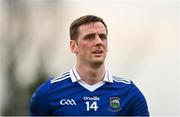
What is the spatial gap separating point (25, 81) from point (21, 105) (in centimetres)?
83

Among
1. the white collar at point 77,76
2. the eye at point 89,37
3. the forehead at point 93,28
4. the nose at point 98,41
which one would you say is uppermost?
the forehead at point 93,28

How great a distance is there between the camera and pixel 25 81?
27297mm

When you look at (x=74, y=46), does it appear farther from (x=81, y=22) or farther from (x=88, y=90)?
(x=88, y=90)

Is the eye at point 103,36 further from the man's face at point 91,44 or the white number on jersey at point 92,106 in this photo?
the white number on jersey at point 92,106

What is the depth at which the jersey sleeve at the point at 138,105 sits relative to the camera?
9211mm

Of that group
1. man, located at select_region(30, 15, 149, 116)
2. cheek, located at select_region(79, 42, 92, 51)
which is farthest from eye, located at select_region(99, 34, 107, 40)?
cheek, located at select_region(79, 42, 92, 51)

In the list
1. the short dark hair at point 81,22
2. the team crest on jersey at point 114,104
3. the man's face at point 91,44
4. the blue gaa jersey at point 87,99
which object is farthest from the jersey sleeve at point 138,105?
the short dark hair at point 81,22

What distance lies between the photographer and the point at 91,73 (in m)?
9.09

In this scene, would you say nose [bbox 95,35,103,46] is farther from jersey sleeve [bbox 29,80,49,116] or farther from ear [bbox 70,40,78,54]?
jersey sleeve [bbox 29,80,49,116]

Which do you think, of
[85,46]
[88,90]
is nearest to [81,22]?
[85,46]

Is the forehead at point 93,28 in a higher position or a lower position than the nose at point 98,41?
higher

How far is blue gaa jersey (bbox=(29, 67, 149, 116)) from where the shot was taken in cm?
911

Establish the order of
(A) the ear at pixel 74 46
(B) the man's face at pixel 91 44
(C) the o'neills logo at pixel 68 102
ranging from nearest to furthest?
(B) the man's face at pixel 91 44
(C) the o'neills logo at pixel 68 102
(A) the ear at pixel 74 46

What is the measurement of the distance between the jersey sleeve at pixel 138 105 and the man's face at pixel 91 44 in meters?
0.63
